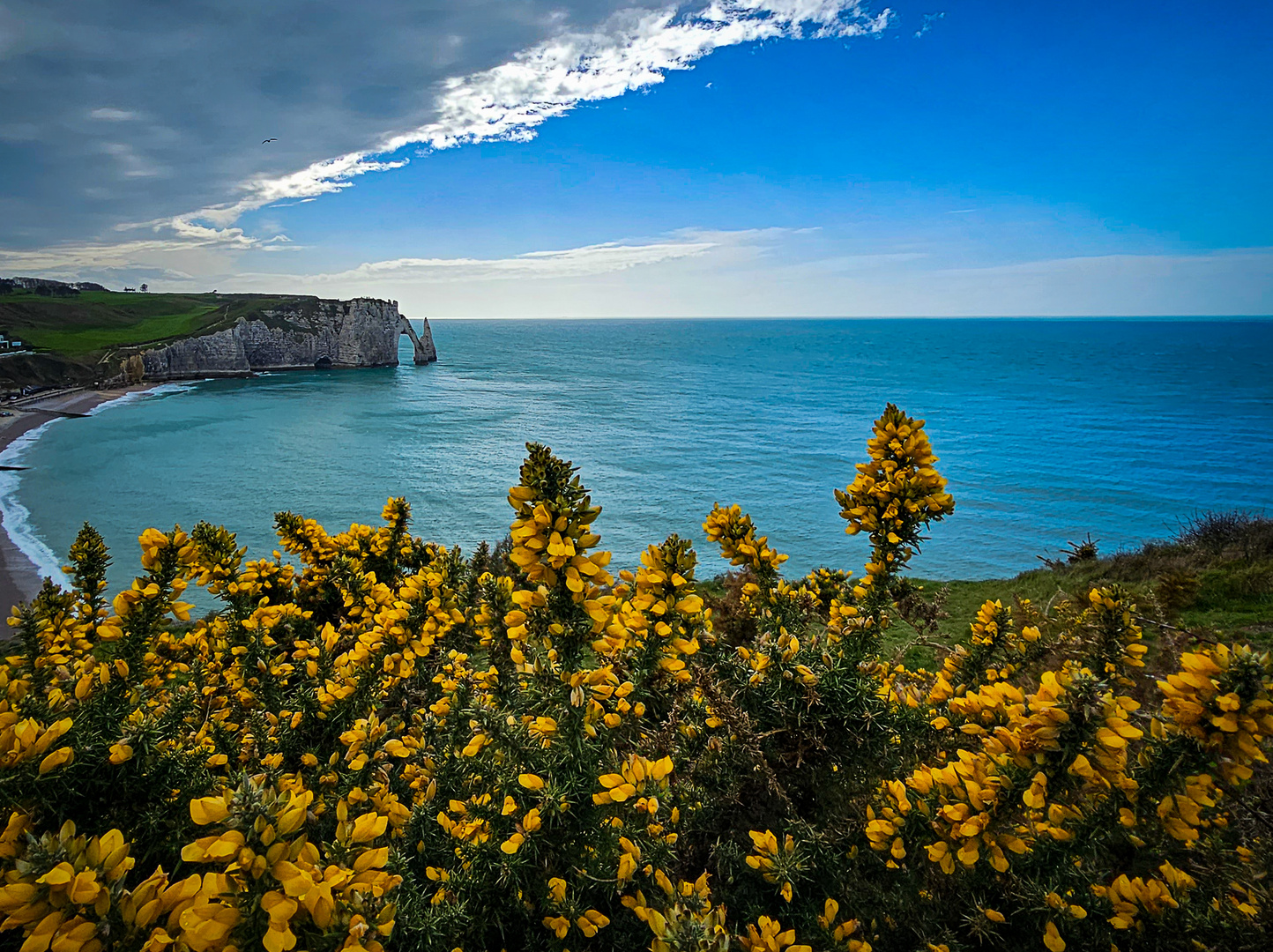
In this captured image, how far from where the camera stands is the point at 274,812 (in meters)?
1.42

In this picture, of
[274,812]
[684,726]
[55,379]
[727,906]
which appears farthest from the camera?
[55,379]

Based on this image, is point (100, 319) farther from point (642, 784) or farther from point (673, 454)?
point (642, 784)

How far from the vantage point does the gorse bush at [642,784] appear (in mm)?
1577

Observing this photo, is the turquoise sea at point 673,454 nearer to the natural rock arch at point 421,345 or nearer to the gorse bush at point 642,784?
the gorse bush at point 642,784

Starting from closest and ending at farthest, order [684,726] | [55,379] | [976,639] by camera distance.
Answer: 1. [684,726]
2. [976,639]
3. [55,379]

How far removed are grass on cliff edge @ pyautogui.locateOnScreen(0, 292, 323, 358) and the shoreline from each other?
10653 mm

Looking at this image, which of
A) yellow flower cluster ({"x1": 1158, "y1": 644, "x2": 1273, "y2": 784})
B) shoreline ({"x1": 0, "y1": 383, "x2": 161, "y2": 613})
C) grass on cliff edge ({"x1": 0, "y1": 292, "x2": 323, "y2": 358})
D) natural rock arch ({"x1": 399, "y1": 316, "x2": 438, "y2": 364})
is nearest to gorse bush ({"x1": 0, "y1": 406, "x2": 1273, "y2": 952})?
yellow flower cluster ({"x1": 1158, "y1": 644, "x2": 1273, "y2": 784})

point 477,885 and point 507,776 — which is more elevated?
point 507,776

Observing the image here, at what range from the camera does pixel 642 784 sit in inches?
88.6

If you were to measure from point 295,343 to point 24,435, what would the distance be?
51.4m

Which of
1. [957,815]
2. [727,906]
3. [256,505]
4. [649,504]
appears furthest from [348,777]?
[256,505]

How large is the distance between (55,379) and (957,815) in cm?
8869

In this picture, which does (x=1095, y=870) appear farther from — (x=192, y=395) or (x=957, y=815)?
(x=192, y=395)

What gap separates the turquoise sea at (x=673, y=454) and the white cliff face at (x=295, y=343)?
845 centimetres
